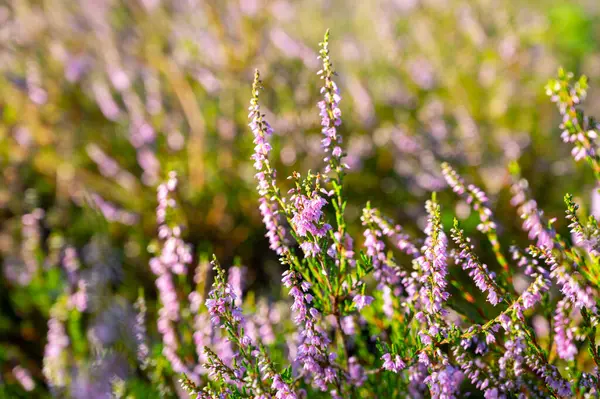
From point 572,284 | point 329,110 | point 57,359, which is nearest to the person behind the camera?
point 572,284

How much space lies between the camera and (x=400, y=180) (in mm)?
5965

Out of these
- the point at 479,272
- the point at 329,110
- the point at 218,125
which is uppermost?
the point at 218,125

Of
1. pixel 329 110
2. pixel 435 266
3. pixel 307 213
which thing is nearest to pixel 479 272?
pixel 435 266

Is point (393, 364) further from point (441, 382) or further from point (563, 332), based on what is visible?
point (563, 332)

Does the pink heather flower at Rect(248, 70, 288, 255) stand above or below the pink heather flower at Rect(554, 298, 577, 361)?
above

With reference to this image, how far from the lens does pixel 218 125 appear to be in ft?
20.1

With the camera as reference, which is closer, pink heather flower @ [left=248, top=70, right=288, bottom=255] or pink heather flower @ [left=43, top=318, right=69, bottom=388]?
pink heather flower @ [left=248, top=70, right=288, bottom=255]

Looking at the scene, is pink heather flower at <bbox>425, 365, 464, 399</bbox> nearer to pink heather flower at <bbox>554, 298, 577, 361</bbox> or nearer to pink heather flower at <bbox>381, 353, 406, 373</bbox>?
pink heather flower at <bbox>381, 353, 406, 373</bbox>

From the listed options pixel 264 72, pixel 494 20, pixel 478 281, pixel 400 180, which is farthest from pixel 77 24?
pixel 478 281

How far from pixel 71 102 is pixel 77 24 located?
138cm

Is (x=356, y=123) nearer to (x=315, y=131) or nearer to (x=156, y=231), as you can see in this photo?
(x=315, y=131)

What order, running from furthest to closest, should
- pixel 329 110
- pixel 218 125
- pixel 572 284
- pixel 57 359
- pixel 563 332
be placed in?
pixel 218 125 < pixel 57 359 < pixel 563 332 < pixel 329 110 < pixel 572 284

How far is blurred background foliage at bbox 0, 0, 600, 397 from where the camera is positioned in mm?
5129

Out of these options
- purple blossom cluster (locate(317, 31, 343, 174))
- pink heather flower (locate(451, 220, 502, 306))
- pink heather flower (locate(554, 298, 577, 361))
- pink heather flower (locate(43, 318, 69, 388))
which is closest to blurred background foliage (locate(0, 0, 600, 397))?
pink heather flower (locate(43, 318, 69, 388))
